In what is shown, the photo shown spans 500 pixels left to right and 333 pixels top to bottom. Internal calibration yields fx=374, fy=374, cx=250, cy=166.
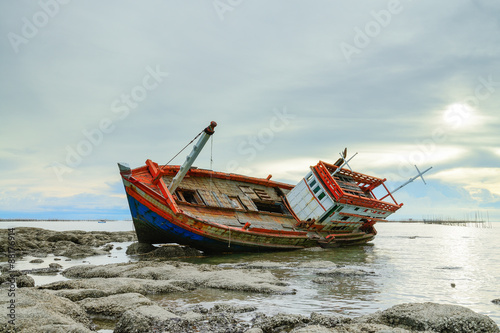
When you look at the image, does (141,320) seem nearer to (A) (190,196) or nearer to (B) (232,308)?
(B) (232,308)

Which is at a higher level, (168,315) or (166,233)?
(166,233)

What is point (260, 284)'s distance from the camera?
10445 millimetres

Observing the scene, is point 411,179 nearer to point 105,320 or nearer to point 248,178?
point 248,178

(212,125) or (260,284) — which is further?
(212,125)

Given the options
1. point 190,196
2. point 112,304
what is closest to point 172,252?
point 190,196

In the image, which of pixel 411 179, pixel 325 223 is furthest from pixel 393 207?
pixel 325 223

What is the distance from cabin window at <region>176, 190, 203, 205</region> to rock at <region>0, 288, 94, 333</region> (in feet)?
46.3

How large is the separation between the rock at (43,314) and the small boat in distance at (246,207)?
34.6 feet

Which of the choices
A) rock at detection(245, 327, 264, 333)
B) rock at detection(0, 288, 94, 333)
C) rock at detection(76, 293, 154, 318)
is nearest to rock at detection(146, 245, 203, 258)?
rock at detection(76, 293, 154, 318)

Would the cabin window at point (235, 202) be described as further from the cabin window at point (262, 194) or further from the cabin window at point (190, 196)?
the cabin window at point (262, 194)

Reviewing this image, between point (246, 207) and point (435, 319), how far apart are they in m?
17.3

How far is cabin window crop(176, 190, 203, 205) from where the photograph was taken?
21433 millimetres

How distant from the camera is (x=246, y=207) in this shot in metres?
23.6

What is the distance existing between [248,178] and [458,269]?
14.2 metres
